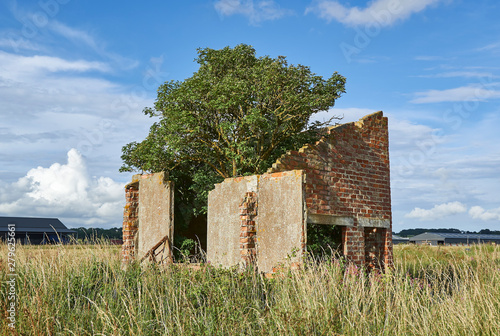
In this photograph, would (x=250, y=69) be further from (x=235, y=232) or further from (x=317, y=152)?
(x=235, y=232)

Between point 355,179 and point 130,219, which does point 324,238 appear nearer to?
point 355,179

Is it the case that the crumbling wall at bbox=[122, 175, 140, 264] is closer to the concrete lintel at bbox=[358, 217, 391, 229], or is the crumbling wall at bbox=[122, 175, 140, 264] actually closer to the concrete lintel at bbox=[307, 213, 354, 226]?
the concrete lintel at bbox=[307, 213, 354, 226]

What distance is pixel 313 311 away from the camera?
18.6 feet

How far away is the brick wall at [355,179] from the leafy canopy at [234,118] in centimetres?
190

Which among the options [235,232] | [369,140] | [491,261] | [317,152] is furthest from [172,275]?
[369,140]

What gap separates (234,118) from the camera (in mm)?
14070

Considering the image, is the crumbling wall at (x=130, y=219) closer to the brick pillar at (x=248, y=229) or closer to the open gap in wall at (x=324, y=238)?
the brick pillar at (x=248, y=229)

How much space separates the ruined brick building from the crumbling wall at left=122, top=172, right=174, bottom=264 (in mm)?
28

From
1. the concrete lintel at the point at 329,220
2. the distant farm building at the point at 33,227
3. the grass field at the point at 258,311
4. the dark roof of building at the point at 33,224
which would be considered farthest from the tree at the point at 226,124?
the dark roof of building at the point at 33,224

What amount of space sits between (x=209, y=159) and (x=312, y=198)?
5044 millimetres

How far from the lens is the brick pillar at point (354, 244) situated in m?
10.8

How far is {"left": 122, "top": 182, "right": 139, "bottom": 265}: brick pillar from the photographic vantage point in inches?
533

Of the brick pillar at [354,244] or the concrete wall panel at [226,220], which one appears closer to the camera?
the concrete wall panel at [226,220]

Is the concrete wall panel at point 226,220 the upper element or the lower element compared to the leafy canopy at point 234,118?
lower
